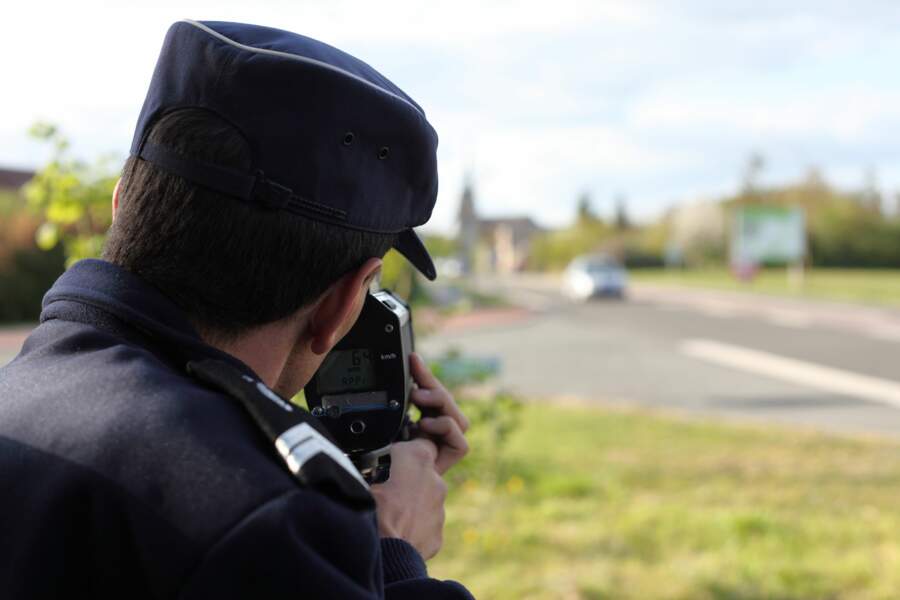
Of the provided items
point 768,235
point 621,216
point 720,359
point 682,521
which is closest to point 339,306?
point 682,521

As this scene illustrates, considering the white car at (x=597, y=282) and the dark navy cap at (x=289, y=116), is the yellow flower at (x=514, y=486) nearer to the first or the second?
the dark navy cap at (x=289, y=116)

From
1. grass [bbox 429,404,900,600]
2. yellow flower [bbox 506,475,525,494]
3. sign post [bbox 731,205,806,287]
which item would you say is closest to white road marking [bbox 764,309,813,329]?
sign post [bbox 731,205,806,287]

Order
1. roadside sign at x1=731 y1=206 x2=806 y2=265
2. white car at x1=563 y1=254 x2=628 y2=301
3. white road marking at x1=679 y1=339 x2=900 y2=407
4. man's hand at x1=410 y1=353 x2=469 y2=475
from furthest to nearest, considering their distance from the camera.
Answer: roadside sign at x1=731 y1=206 x2=806 y2=265, white car at x1=563 y1=254 x2=628 y2=301, white road marking at x1=679 y1=339 x2=900 y2=407, man's hand at x1=410 y1=353 x2=469 y2=475

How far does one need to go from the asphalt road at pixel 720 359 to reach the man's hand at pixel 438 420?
147 inches

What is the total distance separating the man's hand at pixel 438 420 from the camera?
1499 mm

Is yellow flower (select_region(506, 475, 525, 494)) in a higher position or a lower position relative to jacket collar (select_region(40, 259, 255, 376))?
lower

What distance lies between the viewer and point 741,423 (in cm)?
883

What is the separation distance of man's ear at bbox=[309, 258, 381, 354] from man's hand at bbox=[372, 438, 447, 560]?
0.72 ft

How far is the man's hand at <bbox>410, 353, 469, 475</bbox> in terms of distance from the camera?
4.92 feet

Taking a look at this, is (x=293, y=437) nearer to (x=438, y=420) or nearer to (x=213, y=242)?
(x=213, y=242)

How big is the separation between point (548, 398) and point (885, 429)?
3.61 metres

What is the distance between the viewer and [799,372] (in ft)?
42.7

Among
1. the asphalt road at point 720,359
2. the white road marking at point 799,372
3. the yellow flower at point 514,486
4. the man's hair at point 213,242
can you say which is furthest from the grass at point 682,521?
the white road marking at point 799,372

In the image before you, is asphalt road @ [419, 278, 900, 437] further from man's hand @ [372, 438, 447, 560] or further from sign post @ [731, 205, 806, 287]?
sign post @ [731, 205, 806, 287]
